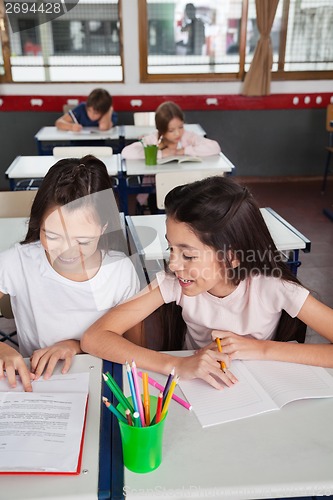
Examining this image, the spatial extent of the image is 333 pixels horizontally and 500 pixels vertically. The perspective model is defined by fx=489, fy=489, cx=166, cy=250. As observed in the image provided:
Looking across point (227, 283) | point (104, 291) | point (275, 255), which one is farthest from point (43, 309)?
point (275, 255)

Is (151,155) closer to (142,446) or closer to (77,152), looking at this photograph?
(77,152)

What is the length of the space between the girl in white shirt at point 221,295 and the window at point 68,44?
441cm

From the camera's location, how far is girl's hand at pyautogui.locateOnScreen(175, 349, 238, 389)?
3.52 ft

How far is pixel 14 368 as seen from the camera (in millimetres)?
1107

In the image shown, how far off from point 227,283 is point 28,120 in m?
4.53

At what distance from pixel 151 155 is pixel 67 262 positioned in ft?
6.62

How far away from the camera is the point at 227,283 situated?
1.38 m

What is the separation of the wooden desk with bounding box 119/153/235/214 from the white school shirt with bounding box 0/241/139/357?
5.89 ft

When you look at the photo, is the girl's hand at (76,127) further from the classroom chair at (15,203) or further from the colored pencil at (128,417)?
the colored pencil at (128,417)

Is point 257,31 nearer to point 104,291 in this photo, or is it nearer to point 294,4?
point 294,4

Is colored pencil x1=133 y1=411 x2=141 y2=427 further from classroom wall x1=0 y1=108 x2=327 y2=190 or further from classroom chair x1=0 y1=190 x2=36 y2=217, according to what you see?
classroom wall x1=0 y1=108 x2=327 y2=190

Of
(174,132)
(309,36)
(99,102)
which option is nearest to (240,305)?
(174,132)

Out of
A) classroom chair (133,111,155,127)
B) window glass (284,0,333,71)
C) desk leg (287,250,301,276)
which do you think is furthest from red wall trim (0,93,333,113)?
desk leg (287,250,301,276)

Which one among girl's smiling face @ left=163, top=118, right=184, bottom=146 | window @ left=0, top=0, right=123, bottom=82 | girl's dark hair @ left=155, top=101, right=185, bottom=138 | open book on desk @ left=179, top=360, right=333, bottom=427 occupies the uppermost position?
window @ left=0, top=0, right=123, bottom=82
